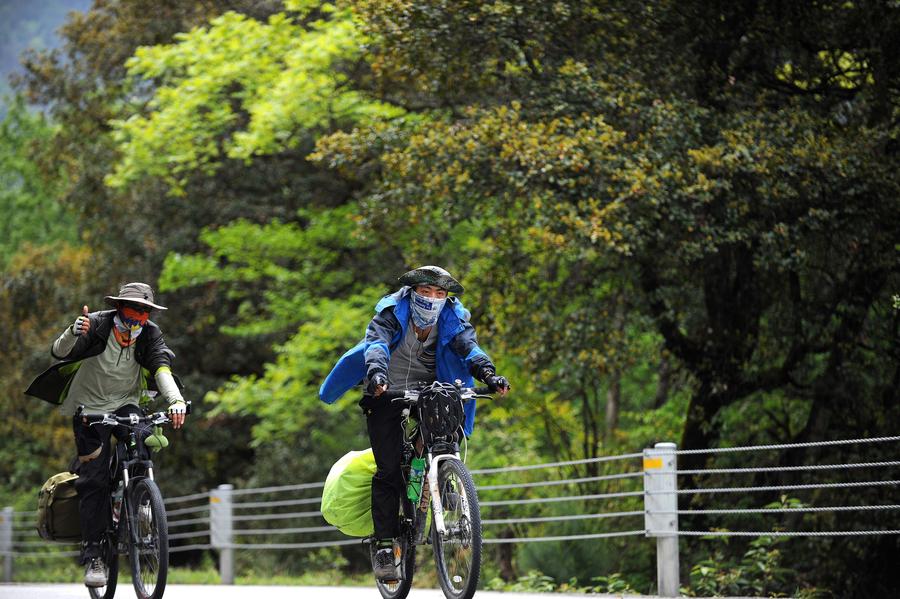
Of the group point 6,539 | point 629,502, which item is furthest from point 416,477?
point 6,539

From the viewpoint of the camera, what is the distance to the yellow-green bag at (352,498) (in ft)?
27.4

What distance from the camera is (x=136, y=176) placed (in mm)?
21594

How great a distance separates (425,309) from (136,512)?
2.51 metres

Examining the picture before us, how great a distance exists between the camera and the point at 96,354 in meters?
8.81

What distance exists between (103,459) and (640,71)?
869cm

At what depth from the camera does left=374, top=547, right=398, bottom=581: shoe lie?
7.98m

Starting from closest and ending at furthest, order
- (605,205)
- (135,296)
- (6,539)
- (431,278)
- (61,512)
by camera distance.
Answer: (431,278), (135,296), (61,512), (605,205), (6,539)

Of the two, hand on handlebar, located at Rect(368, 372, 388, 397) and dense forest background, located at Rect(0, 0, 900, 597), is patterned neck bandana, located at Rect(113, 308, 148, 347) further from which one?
dense forest background, located at Rect(0, 0, 900, 597)

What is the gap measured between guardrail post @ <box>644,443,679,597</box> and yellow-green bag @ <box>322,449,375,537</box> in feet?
7.93

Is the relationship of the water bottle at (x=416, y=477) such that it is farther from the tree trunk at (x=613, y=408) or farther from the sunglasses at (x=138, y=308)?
the tree trunk at (x=613, y=408)

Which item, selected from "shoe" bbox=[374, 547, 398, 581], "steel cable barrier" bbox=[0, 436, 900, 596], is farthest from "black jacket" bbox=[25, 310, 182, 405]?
"steel cable barrier" bbox=[0, 436, 900, 596]

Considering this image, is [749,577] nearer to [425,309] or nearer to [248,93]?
[425,309]

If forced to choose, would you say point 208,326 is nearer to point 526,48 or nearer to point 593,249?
point 526,48

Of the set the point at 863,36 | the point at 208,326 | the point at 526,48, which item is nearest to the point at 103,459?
the point at 526,48
